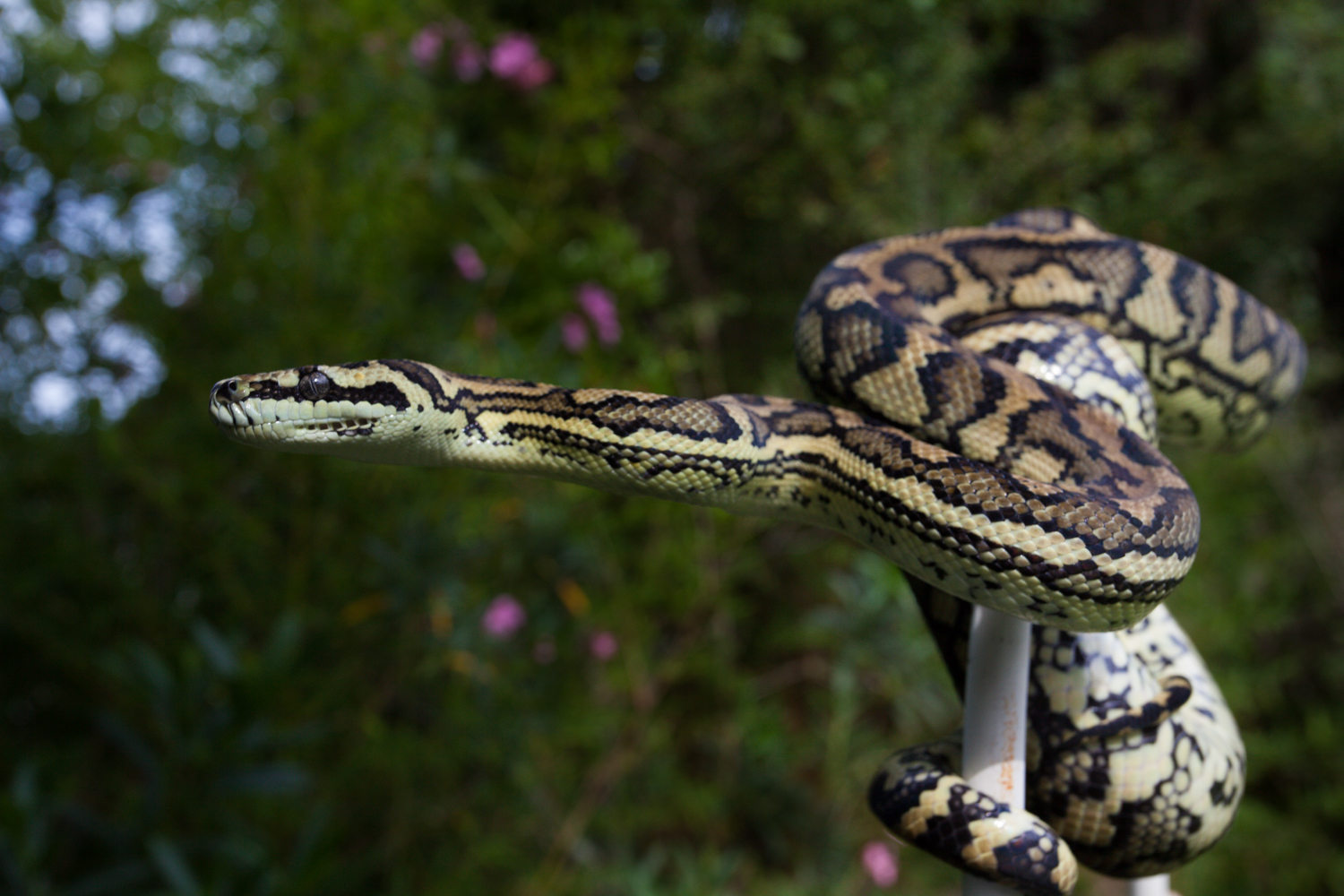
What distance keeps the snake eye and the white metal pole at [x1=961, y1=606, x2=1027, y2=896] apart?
3.22 ft

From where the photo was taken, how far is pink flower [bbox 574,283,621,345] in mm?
2969

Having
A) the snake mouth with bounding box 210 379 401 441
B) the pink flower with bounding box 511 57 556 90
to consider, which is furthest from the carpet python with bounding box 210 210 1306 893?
the pink flower with bounding box 511 57 556 90

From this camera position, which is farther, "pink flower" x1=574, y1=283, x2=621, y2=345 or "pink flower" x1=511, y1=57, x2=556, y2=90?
"pink flower" x1=511, y1=57, x2=556, y2=90

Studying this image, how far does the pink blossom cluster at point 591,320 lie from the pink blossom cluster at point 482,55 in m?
0.88

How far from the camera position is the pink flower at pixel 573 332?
3006mm

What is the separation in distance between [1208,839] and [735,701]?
2440mm

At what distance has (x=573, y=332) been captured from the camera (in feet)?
9.87

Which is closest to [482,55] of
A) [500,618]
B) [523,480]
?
[523,480]

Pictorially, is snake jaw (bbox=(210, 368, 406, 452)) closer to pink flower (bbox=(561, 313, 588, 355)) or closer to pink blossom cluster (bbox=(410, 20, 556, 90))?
pink flower (bbox=(561, 313, 588, 355))

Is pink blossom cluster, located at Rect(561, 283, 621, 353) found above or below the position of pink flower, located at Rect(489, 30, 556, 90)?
below

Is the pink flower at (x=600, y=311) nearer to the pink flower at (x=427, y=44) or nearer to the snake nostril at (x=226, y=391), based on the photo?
the pink flower at (x=427, y=44)

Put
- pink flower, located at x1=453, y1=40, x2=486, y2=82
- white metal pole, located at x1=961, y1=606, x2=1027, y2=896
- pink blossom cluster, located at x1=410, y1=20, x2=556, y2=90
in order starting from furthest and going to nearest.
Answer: pink flower, located at x1=453, y1=40, x2=486, y2=82
pink blossom cluster, located at x1=410, y1=20, x2=556, y2=90
white metal pole, located at x1=961, y1=606, x2=1027, y2=896

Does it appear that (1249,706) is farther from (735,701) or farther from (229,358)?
(229,358)

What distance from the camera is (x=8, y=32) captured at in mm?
2141
